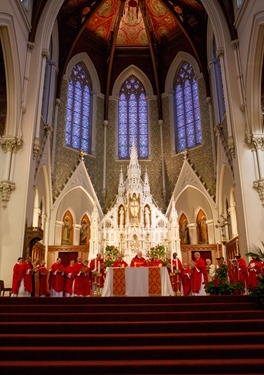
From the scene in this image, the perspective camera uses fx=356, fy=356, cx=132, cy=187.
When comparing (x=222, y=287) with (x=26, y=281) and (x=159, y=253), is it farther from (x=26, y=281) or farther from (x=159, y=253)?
(x=159, y=253)

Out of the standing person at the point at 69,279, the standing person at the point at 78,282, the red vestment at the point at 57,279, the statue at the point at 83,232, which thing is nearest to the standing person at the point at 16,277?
the red vestment at the point at 57,279

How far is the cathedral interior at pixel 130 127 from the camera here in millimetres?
13773

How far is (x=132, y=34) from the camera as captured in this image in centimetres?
2489

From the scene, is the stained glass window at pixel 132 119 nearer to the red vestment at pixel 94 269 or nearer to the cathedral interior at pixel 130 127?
the cathedral interior at pixel 130 127

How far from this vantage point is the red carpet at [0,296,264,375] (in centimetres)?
411

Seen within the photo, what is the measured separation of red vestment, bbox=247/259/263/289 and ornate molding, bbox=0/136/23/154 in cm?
949

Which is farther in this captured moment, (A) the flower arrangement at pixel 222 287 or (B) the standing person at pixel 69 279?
(B) the standing person at pixel 69 279

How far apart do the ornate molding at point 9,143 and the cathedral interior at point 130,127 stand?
0.17 ft

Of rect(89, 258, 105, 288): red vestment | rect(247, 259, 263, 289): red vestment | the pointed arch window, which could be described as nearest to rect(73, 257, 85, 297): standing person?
rect(89, 258, 105, 288): red vestment

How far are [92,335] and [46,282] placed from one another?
7921mm

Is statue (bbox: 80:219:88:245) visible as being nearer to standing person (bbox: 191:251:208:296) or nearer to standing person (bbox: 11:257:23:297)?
standing person (bbox: 11:257:23:297)

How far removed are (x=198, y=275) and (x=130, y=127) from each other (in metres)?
13.8

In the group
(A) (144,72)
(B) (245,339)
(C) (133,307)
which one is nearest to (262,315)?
(B) (245,339)

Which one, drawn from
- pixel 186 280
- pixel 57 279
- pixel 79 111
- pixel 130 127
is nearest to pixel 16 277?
pixel 57 279
